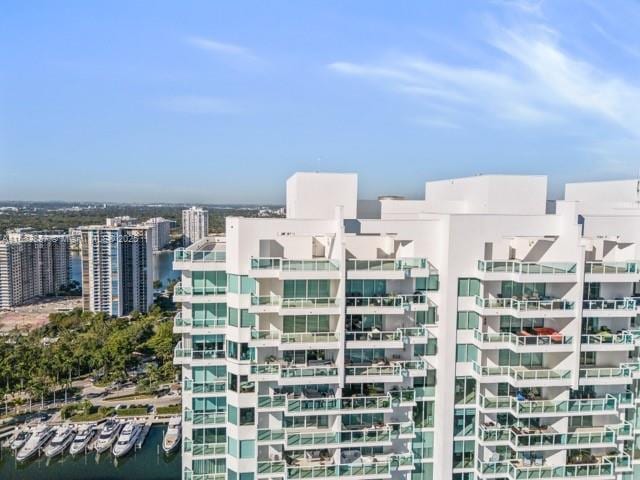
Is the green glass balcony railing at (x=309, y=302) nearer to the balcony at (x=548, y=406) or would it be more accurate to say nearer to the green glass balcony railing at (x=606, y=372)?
the balcony at (x=548, y=406)

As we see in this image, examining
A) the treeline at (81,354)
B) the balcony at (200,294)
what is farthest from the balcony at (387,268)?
the treeline at (81,354)

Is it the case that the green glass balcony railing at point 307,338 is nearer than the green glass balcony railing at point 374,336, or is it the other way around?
the green glass balcony railing at point 307,338

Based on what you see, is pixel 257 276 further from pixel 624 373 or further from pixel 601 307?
pixel 624 373

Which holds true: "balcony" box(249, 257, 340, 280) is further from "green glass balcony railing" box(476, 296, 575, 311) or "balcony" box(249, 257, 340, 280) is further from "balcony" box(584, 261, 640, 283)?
"balcony" box(584, 261, 640, 283)

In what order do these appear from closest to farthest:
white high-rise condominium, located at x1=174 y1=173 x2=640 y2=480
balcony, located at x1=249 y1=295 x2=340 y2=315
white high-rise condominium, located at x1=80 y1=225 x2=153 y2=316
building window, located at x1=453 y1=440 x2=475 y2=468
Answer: balcony, located at x1=249 y1=295 x2=340 y2=315 < white high-rise condominium, located at x1=174 y1=173 x2=640 y2=480 < building window, located at x1=453 y1=440 x2=475 y2=468 < white high-rise condominium, located at x1=80 y1=225 x2=153 y2=316

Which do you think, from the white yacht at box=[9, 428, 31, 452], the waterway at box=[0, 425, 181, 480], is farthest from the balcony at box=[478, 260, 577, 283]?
the white yacht at box=[9, 428, 31, 452]
